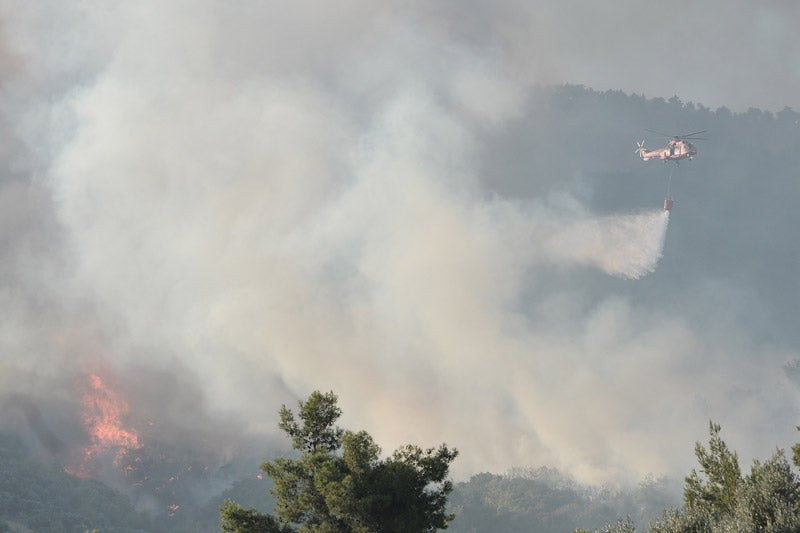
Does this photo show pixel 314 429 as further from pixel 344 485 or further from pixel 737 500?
pixel 737 500

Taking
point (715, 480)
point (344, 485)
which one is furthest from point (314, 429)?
point (715, 480)

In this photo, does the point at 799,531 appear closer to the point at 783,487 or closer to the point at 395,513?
the point at 783,487

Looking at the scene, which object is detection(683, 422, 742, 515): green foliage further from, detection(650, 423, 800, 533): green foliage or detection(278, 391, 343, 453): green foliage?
detection(278, 391, 343, 453): green foliage

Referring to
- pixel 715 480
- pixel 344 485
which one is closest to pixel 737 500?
pixel 715 480

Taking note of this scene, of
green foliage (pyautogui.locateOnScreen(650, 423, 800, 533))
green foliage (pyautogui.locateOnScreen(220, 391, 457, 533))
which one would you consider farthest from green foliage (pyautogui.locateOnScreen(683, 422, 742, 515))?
green foliage (pyautogui.locateOnScreen(220, 391, 457, 533))

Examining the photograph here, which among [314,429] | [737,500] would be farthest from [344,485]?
[737,500]

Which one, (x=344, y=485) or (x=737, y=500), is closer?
(x=737, y=500)

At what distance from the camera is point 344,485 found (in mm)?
59312

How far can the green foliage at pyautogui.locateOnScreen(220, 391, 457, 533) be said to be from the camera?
2379 inches

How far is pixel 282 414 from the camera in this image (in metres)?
66.0

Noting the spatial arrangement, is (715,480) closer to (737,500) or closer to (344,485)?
(737,500)

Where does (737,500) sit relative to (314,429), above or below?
below

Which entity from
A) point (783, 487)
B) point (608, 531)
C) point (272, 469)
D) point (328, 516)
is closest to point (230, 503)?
point (272, 469)

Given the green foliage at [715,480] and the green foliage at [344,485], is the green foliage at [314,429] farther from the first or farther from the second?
the green foliage at [715,480]
